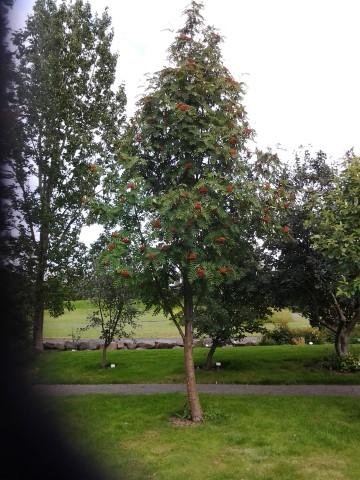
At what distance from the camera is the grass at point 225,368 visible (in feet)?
34.6

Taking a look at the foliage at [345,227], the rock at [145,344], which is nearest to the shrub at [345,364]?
the foliage at [345,227]

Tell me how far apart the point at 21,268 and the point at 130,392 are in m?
8.21

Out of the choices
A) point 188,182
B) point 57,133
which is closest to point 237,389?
point 188,182

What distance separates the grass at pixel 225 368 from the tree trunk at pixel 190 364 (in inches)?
101

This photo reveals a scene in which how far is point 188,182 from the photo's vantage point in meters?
6.89

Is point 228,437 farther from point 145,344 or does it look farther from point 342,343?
point 145,344

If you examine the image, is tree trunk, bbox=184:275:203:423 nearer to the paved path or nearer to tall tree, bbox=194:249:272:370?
the paved path

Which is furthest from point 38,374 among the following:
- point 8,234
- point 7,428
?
point 8,234

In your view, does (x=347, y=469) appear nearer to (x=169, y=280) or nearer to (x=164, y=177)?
(x=169, y=280)

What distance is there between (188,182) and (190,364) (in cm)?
307

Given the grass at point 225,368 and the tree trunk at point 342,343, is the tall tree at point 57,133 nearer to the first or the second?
the grass at point 225,368

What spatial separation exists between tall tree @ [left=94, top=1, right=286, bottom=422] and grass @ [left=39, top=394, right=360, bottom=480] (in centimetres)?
84

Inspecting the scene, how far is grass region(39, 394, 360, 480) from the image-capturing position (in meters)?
4.56

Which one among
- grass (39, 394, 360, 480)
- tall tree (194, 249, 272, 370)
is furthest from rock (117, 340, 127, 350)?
grass (39, 394, 360, 480)
